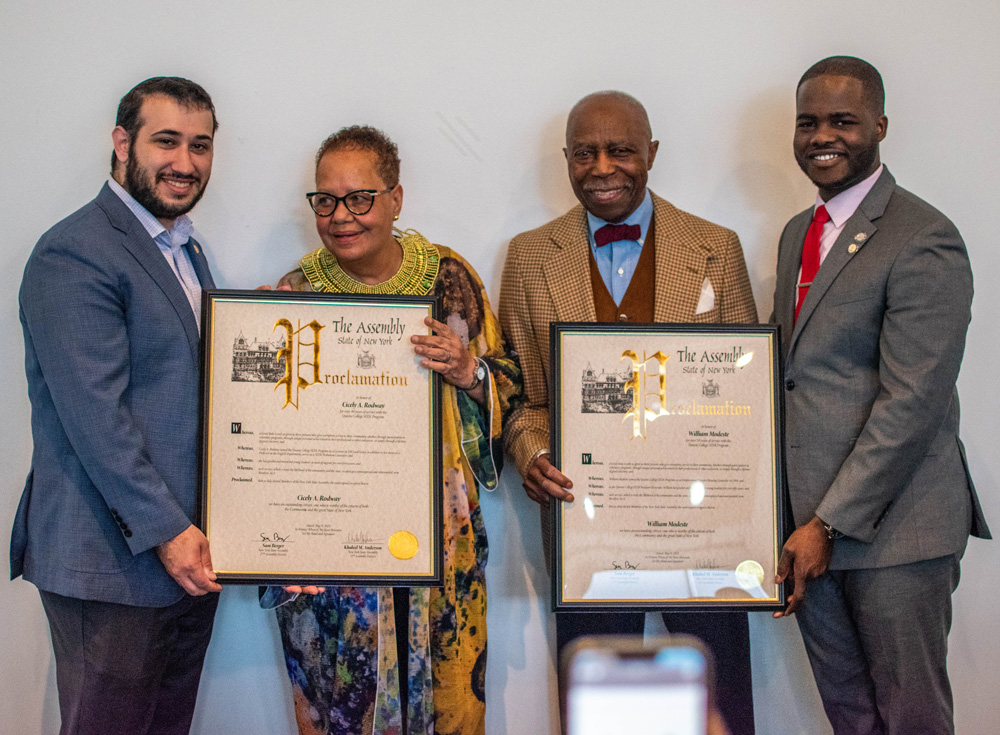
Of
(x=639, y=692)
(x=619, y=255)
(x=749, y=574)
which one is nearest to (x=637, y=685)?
(x=639, y=692)

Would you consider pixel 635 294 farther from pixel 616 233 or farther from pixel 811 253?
pixel 811 253

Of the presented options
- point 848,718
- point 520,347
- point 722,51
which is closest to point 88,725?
point 520,347

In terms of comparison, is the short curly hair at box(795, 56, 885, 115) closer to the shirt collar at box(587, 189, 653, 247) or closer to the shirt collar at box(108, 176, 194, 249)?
the shirt collar at box(587, 189, 653, 247)

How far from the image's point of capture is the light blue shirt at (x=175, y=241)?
2.14 metres

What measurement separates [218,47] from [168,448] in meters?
1.53

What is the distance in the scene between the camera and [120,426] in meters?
1.95

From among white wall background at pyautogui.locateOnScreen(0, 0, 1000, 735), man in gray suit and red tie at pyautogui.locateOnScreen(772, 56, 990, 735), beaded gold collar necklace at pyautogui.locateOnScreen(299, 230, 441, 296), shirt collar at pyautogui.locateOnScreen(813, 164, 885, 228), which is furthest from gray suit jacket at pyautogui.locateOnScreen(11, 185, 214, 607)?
→ shirt collar at pyautogui.locateOnScreen(813, 164, 885, 228)

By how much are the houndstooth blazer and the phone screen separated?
794mm

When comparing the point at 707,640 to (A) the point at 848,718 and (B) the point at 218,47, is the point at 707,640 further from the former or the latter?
(B) the point at 218,47

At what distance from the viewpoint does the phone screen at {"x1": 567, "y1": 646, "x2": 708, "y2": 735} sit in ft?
8.64

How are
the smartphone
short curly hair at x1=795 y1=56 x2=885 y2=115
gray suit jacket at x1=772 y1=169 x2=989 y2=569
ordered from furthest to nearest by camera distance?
the smartphone
short curly hair at x1=795 y1=56 x2=885 y2=115
gray suit jacket at x1=772 y1=169 x2=989 y2=569

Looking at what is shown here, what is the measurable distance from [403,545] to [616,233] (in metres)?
1.14

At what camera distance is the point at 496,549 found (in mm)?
2924

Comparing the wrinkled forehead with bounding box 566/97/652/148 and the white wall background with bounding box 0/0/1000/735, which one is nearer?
the wrinkled forehead with bounding box 566/97/652/148
